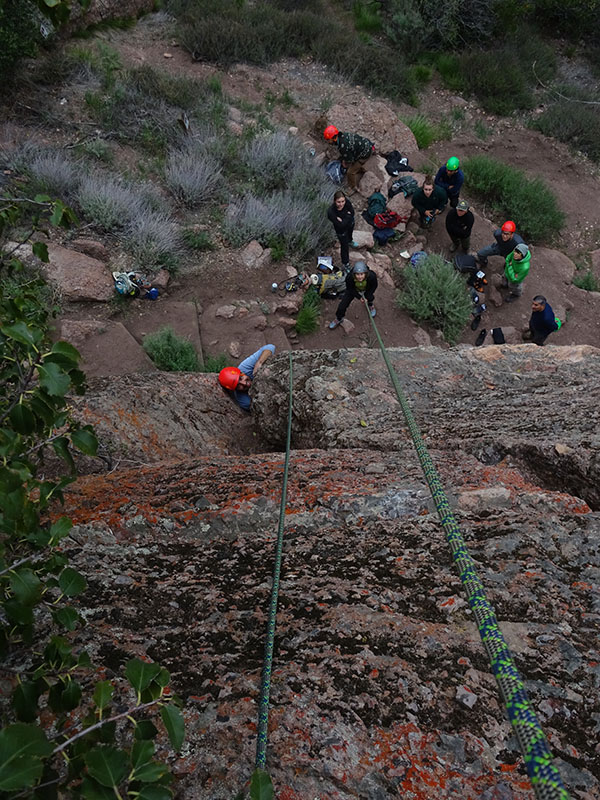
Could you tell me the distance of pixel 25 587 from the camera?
1221mm

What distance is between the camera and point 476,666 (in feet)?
5.69

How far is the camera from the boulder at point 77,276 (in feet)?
25.9

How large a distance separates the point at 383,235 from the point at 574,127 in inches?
313

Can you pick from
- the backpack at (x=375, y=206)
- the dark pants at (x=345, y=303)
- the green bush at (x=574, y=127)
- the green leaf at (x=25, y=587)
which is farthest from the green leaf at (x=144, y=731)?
the green bush at (x=574, y=127)

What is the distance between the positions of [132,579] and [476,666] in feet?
4.60

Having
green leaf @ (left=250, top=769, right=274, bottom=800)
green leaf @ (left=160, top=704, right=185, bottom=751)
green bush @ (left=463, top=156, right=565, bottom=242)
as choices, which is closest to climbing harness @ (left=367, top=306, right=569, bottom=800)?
green leaf @ (left=250, top=769, right=274, bottom=800)

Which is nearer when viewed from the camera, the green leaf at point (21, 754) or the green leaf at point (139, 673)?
the green leaf at point (21, 754)

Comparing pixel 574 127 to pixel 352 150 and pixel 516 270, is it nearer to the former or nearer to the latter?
pixel 352 150

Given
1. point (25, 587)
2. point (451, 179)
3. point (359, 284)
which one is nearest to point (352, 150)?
point (451, 179)

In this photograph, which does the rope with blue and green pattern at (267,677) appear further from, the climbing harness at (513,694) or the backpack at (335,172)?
the backpack at (335,172)

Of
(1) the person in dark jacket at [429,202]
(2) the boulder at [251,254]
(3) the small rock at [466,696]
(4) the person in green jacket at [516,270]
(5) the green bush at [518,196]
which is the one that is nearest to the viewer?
(3) the small rock at [466,696]

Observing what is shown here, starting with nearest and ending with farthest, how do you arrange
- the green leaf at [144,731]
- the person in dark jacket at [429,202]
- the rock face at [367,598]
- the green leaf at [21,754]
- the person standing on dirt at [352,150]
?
the green leaf at [21,754], the green leaf at [144,731], the rock face at [367,598], the person in dark jacket at [429,202], the person standing on dirt at [352,150]

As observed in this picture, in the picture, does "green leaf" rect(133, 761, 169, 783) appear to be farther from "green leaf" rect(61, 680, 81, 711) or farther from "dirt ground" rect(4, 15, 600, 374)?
"dirt ground" rect(4, 15, 600, 374)

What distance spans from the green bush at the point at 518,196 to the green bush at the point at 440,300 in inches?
134
